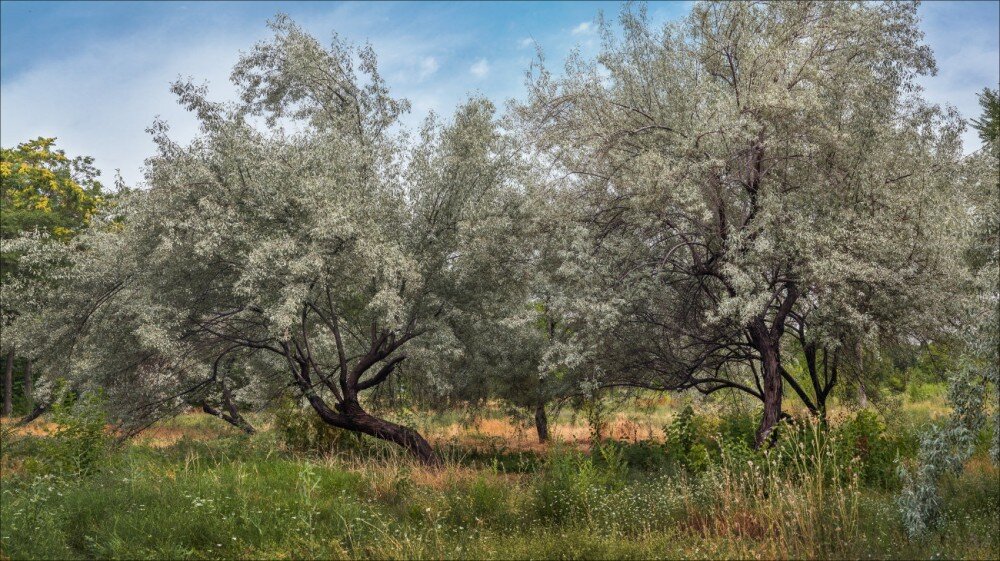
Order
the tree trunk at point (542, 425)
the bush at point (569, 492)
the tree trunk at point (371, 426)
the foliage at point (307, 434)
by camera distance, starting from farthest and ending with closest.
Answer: the tree trunk at point (542, 425)
the foliage at point (307, 434)
the tree trunk at point (371, 426)
the bush at point (569, 492)

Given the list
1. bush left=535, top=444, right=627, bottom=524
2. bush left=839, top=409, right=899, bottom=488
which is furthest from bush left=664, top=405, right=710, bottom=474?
bush left=535, top=444, right=627, bottom=524

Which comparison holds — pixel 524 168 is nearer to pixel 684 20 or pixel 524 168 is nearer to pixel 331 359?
pixel 684 20

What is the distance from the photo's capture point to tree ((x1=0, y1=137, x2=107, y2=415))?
25.8 meters

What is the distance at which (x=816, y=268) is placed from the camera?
10453mm

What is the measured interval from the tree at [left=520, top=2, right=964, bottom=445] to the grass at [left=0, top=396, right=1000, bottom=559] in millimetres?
2592

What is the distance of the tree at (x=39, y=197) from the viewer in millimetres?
25781

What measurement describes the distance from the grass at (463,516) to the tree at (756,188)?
259cm

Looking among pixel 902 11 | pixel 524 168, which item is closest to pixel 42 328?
pixel 524 168

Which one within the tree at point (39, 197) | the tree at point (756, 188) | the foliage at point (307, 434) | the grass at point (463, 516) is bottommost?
the grass at point (463, 516)

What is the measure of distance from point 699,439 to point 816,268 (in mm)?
4094

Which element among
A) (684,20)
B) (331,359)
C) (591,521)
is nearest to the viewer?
(591,521)

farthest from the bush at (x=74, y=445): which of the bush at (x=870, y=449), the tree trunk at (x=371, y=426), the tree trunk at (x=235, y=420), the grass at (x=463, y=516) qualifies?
the bush at (x=870, y=449)

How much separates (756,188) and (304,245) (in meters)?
7.63

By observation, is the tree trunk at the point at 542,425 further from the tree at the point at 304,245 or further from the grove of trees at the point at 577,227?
the tree at the point at 304,245
